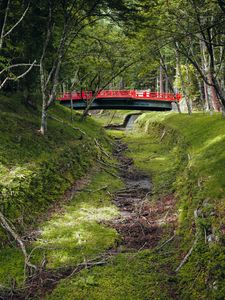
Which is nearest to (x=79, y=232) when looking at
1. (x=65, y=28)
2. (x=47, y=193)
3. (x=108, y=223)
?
(x=108, y=223)

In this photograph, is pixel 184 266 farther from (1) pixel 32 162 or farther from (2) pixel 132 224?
(1) pixel 32 162

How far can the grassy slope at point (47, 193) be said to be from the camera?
35.6 feet

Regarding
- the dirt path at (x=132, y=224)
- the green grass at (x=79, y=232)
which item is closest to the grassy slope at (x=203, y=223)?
the dirt path at (x=132, y=224)

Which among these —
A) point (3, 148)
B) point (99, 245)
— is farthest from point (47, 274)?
point (3, 148)

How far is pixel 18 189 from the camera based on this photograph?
42.5 ft

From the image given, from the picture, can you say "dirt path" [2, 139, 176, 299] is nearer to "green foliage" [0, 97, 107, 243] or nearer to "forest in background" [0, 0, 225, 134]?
"green foliage" [0, 97, 107, 243]

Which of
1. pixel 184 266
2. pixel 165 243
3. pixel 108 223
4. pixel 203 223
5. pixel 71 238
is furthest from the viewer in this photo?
pixel 108 223

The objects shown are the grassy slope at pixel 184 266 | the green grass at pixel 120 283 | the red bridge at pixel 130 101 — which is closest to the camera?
the grassy slope at pixel 184 266

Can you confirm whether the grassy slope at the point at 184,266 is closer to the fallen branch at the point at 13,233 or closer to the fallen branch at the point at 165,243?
the fallen branch at the point at 165,243

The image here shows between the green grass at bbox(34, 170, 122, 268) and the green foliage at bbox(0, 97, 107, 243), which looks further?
the green foliage at bbox(0, 97, 107, 243)

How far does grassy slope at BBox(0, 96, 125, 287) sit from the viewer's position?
10.8 m

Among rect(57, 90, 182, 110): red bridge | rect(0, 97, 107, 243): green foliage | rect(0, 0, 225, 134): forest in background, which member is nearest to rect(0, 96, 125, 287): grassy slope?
rect(0, 97, 107, 243): green foliage

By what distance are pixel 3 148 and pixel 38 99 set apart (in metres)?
15.1

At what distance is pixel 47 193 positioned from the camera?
14938mm
